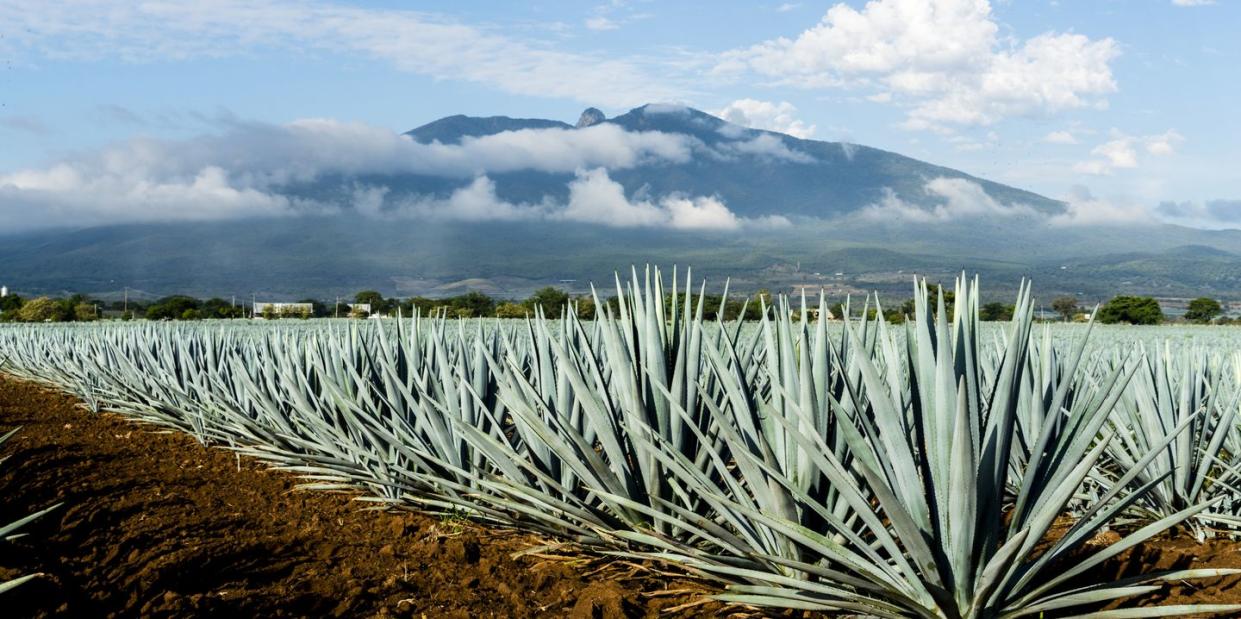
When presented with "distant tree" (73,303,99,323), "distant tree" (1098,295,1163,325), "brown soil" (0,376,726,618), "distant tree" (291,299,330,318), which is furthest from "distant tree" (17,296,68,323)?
"distant tree" (1098,295,1163,325)

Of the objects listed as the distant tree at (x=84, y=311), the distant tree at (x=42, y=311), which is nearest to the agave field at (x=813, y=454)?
the distant tree at (x=42, y=311)

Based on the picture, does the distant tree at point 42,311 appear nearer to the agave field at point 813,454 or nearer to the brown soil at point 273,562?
the brown soil at point 273,562

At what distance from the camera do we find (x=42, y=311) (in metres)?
49.3

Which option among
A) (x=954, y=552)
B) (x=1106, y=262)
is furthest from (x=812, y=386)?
(x=1106, y=262)

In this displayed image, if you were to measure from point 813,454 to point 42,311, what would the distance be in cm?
5527

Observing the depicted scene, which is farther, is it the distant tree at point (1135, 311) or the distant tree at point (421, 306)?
the distant tree at point (1135, 311)

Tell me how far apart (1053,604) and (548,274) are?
197710 mm

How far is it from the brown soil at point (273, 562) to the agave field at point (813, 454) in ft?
0.40

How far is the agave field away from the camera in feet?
7.40

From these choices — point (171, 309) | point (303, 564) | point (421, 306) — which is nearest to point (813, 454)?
point (303, 564)

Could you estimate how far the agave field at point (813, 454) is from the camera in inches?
88.8

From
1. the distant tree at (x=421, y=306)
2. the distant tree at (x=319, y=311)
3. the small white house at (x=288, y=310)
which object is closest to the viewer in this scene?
the distant tree at (x=421, y=306)

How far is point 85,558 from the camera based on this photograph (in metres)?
3.50

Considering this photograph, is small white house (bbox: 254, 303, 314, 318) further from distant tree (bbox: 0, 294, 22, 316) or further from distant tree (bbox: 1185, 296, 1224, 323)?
distant tree (bbox: 1185, 296, 1224, 323)
